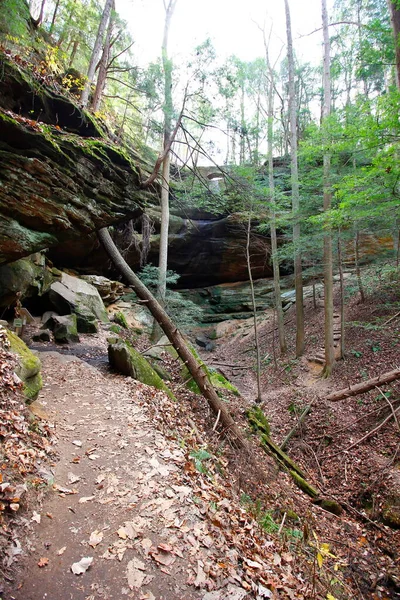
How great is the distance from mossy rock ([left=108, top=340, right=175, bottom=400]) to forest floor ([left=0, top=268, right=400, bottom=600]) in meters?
0.25

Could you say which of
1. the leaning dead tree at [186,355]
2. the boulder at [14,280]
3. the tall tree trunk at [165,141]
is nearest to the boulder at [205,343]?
the tall tree trunk at [165,141]

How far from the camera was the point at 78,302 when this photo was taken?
34.0 ft

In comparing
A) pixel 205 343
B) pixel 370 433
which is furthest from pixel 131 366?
pixel 205 343

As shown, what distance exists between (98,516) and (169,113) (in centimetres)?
1004

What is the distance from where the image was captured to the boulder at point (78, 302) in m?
9.70

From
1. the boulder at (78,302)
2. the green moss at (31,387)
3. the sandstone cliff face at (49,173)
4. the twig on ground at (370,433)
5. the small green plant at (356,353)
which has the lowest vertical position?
the twig on ground at (370,433)

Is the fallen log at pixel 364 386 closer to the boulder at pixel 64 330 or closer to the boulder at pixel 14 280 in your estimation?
the boulder at pixel 64 330

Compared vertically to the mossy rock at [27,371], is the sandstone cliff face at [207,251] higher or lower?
higher

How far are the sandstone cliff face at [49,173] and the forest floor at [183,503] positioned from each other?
2.83 meters

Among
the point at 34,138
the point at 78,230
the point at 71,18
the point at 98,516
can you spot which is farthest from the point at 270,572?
the point at 71,18

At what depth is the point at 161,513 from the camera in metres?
3.11

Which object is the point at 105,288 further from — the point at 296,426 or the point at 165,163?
the point at 296,426

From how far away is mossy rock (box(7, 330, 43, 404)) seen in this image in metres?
4.28

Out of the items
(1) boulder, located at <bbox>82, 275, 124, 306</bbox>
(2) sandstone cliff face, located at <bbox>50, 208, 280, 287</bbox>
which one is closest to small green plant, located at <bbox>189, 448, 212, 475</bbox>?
(1) boulder, located at <bbox>82, 275, 124, 306</bbox>
